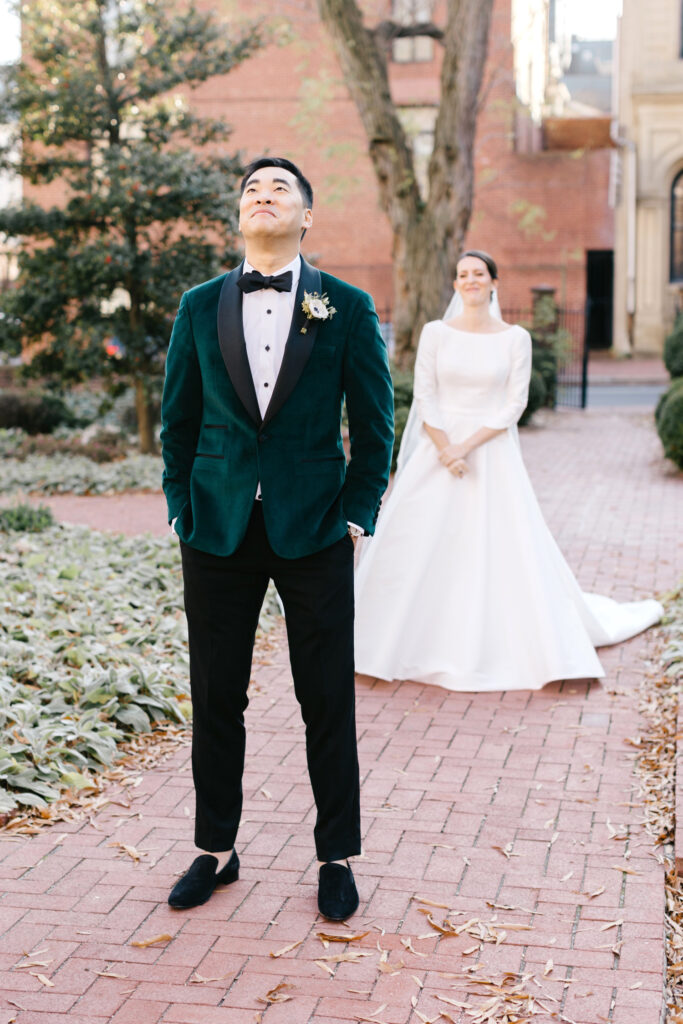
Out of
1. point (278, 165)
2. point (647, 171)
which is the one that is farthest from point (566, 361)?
point (278, 165)

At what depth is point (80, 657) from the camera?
5949 millimetres

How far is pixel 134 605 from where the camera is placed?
7.31 m

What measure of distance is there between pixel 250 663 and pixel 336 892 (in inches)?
29.3

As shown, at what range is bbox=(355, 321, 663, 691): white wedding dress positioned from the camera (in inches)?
237

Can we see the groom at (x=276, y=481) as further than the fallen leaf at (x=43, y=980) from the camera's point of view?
Yes

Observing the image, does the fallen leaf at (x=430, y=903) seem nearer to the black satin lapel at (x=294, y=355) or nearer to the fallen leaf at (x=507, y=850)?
the fallen leaf at (x=507, y=850)

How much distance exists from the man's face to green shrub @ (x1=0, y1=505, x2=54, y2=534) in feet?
20.8

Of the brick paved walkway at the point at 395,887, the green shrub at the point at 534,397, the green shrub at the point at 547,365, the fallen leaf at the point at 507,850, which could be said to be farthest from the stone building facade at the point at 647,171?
the fallen leaf at the point at 507,850

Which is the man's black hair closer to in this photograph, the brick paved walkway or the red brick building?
the brick paved walkway

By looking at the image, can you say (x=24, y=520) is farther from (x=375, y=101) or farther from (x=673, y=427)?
(x=673, y=427)

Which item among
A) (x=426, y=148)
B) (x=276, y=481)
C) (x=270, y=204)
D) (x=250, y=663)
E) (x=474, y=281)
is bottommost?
(x=250, y=663)

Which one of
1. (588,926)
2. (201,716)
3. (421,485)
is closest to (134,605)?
(421,485)

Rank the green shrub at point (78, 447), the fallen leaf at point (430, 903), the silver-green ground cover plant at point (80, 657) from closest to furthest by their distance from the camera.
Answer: the fallen leaf at point (430, 903) < the silver-green ground cover plant at point (80, 657) < the green shrub at point (78, 447)

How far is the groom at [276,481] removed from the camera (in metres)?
3.53
